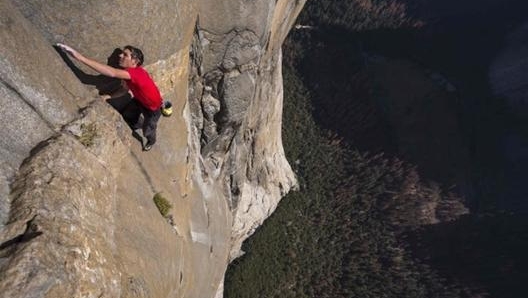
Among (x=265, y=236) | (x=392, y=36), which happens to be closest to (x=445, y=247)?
(x=265, y=236)

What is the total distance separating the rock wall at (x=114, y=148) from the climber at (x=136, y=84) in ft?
1.65

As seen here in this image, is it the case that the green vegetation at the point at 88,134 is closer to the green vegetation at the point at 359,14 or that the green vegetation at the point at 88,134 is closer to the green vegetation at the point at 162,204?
the green vegetation at the point at 162,204

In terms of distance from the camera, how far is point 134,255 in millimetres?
11102

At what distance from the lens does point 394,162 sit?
56406mm

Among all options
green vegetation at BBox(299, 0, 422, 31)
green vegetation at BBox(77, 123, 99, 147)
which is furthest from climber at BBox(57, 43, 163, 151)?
green vegetation at BBox(299, 0, 422, 31)

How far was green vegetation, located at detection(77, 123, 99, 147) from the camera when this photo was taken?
9.99 metres

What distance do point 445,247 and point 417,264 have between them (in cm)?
493

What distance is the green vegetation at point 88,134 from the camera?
9992 millimetres

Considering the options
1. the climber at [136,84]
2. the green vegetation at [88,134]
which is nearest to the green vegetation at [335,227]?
the climber at [136,84]

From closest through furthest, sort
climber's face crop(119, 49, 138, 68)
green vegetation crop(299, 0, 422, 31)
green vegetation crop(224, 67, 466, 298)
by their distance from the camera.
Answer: climber's face crop(119, 49, 138, 68) < green vegetation crop(224, 67, 466, 298) < green vegetation crop(299, 0, 422, 31)

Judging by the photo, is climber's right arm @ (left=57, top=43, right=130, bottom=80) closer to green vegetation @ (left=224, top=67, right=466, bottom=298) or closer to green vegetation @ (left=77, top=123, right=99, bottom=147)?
green vegetation @ (left=77, top=123, right=99, bottom=147)

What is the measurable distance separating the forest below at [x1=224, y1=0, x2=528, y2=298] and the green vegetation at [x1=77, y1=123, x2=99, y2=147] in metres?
26.4

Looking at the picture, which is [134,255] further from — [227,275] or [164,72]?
[227,275]

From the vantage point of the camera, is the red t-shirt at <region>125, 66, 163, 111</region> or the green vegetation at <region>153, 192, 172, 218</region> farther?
the green vegetation at <region>153, 192, 172, 218</region>
